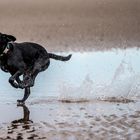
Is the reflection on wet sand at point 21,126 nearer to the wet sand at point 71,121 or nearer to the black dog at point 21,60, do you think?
the wet sand at point 71,121

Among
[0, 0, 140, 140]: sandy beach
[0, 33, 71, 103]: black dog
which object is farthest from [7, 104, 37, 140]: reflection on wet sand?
[0, 33, 71, 103]: black dog

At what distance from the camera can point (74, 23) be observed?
16.3 metres

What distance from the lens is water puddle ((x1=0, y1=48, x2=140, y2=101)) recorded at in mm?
9539

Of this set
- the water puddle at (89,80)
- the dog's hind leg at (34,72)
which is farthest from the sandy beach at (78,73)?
the dog's hind leg at (34,72)

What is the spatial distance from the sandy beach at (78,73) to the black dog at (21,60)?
324 mm

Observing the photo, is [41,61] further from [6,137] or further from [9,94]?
[6,137]

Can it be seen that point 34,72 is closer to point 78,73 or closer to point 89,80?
point 89,80

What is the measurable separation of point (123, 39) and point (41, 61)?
241 inches

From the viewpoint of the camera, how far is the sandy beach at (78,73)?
7.35 meters

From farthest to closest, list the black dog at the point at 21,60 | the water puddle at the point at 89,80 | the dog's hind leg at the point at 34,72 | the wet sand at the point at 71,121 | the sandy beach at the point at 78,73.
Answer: the water puddle at the point at 89,80, the dog's hind leg at the point at 34,72, the black dog at the point at 21,60, the sandy beach at the point at 78,73, the wet sand at the point at 71,121

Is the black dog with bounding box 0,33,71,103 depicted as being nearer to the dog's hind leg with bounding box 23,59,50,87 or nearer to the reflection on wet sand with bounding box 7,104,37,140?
the dog's hind leg with bounding box 23,59,50,87

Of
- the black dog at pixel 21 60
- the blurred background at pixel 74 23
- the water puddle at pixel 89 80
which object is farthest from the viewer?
the blurred background at pixel 74 23

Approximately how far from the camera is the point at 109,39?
1518 cm

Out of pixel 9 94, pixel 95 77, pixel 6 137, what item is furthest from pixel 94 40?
pixel 6 137
